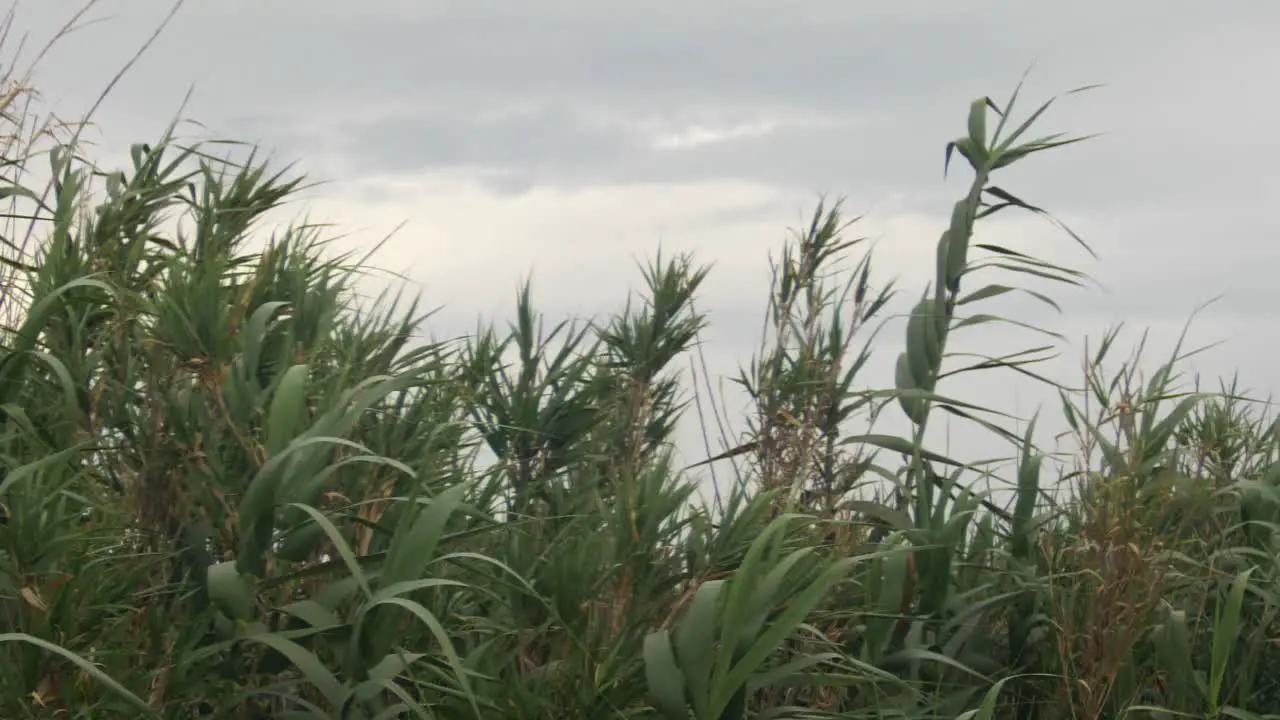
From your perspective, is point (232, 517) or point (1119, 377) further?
point (1119, 377)

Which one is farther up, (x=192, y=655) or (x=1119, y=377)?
(x=1119, y=377)

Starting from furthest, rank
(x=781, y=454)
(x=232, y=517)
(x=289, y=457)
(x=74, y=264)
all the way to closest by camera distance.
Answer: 1. (x=781, y=454)
2. (x=74, y=264)
3. (x=232, y=517)
4. (x=289, y=457)

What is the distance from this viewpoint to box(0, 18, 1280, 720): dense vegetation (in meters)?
2.45

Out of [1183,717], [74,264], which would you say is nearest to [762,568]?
[1183,717]

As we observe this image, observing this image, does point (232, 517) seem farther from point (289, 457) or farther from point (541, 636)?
point (541, 636)

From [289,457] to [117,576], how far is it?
398 mm

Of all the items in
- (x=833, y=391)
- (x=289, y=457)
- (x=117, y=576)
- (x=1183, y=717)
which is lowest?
(x=1183, y=717)

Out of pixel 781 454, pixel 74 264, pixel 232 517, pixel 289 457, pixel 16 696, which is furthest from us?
pixel 781 454

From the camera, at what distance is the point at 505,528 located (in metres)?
2.87

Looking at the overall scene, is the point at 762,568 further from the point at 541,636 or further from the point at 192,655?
the point at 192,655

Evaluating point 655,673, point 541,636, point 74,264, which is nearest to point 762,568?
point 655,673

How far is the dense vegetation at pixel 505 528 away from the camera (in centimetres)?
245

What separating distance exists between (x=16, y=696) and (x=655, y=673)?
1057mm

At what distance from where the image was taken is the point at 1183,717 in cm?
330
